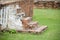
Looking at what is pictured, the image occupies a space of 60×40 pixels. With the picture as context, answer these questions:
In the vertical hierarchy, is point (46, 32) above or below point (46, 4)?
below

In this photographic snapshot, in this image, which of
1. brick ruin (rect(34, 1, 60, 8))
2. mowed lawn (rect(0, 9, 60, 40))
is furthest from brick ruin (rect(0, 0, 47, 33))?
brick ruin (rect(34, 1, 60, 8))

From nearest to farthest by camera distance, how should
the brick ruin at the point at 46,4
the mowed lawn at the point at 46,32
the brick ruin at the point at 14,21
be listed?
the mowed lawn at the point at 46,32 → the brick ruin at the point at 14,21 → the brick ruin at the point at 46,4

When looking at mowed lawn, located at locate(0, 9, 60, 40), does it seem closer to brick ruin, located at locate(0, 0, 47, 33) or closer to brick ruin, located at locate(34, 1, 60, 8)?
brick ruin, located at locate(0, 0, 47, 33)

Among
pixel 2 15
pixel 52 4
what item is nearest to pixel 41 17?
pixel 52 4

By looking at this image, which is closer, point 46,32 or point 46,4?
point 46,32

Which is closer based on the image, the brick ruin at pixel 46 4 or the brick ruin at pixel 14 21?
the brick ruin at pixel 14 21

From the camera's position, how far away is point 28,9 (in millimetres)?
3658

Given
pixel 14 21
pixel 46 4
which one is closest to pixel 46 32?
pixel 14 21

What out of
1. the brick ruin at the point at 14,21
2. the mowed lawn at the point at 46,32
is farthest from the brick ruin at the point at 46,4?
the brick ruin at the point at 14,21

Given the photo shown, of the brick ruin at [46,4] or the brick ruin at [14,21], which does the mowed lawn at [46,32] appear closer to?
the brick ruin at [14,21]

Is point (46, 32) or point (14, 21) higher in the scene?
point (14, 21)

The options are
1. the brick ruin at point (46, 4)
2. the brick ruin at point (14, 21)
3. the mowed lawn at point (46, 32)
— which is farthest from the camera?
the brick ruin at point (46, 4)

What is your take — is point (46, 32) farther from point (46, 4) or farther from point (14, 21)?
point (46, 4)

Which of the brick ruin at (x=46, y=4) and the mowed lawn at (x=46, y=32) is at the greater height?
the brick ruin at (x=46, y=4)
